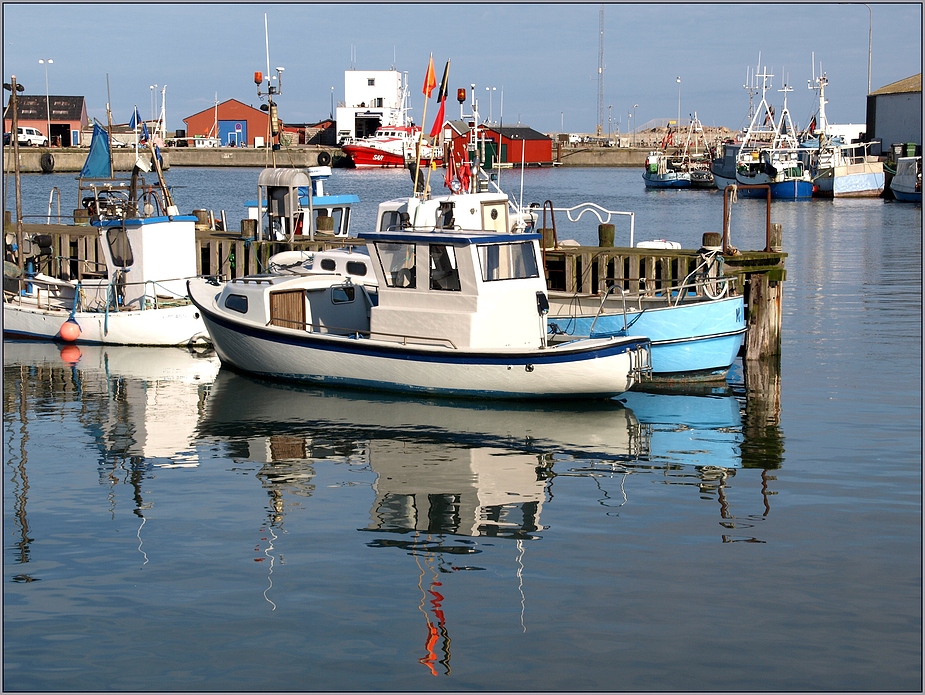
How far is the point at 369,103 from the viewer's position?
125375 mm

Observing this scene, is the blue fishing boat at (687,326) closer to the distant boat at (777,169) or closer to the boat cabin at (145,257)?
the boat cabin at (145,257)

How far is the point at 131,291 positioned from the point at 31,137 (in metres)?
89.3

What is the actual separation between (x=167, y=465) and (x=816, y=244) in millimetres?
37984

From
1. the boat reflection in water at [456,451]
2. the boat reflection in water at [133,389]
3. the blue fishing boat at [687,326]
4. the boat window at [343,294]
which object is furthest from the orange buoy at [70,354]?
the blue fishing boat at [687,326]

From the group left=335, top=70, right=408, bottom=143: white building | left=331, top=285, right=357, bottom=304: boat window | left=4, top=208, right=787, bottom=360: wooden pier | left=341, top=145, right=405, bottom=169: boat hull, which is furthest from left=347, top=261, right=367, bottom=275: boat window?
left=335, top=70, right=408, bottom=143: white building

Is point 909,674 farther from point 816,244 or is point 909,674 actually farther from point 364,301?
point 816,244

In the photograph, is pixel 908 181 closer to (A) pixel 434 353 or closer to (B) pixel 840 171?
(B) pixel 840 171

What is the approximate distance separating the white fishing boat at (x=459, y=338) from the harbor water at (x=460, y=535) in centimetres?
50

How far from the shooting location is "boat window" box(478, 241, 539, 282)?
18797 mm

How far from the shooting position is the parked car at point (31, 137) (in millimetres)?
105387

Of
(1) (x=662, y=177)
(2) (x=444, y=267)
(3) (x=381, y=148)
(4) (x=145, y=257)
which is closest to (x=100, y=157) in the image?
(4) (x=145, y=257)

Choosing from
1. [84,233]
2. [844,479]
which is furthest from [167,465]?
[84,233]

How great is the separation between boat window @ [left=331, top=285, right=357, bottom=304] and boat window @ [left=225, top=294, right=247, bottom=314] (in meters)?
1.67

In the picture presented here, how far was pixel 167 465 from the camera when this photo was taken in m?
15.7
